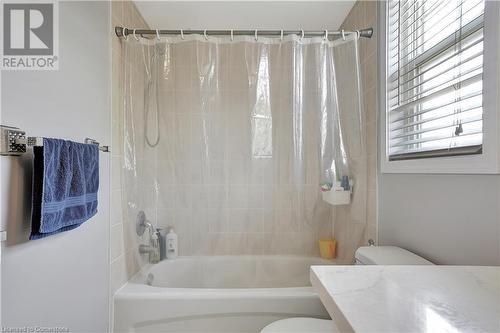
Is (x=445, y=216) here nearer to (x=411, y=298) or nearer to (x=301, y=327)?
(x=411, y=298)

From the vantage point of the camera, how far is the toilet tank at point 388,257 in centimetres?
113

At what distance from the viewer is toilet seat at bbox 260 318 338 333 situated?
1.14 meters

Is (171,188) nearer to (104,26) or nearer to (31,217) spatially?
(31,217)

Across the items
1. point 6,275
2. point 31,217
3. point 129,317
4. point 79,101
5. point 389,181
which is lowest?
point 129,317

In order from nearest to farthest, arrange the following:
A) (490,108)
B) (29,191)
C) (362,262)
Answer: (490,108)
(29,191)
(362,262)

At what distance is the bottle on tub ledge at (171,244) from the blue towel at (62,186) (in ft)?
2.04

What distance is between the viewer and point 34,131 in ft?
3.31

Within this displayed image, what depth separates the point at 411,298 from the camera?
22.7 inches

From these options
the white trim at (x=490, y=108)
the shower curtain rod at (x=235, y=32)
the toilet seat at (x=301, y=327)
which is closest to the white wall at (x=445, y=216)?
the white trim at (x=490, y=108)

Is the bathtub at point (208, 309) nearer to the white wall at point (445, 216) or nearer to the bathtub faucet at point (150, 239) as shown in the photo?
the bathtub faucet at point (150, 239)

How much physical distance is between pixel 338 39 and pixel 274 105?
60cm

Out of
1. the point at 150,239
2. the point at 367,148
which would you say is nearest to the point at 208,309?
the point at 150,239

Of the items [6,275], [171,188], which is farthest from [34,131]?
[171,188]

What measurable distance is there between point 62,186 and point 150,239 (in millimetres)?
910
